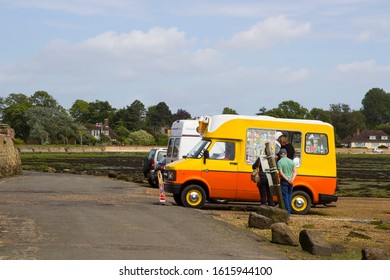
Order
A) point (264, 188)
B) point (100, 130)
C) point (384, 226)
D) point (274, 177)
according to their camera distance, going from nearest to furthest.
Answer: point (384, 226) → point (274, 177) → point (264, 188) → point (100, 130)

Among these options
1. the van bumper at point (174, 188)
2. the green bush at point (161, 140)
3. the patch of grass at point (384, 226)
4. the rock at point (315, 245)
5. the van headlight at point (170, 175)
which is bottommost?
the patch of grass at point (384, 226)

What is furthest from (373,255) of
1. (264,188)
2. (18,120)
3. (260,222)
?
(18,120)

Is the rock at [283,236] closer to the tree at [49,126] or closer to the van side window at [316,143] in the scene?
the van side window at [316,143]

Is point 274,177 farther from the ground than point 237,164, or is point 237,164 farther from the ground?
point 237,164

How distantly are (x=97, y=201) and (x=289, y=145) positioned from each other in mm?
5988

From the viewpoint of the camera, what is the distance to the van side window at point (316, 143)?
75.7ft

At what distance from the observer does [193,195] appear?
22.6 meters

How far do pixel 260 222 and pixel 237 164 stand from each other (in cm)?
543

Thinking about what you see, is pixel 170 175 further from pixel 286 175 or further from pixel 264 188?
pixel 286 175

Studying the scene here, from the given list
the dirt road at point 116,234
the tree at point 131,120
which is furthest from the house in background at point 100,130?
the dirt road at point 116,234

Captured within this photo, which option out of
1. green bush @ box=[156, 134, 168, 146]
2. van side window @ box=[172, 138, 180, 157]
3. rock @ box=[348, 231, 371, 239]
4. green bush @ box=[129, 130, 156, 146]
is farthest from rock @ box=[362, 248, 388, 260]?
green bush @ box=[129, 130, 156, 146]

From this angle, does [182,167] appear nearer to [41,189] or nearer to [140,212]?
[140,212]

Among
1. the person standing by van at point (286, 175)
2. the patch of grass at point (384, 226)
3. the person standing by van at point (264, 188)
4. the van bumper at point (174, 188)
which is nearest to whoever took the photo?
the patch of grass at point (384, 226)
